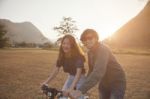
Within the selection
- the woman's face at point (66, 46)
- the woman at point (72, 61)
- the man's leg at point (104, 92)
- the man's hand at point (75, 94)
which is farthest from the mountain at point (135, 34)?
the man's hand at point (75, 94)

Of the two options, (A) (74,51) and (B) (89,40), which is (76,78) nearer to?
(A) (74,51)

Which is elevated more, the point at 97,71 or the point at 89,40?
the point at 89,40

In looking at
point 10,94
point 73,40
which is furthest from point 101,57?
point 10,94

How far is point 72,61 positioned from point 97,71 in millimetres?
1485

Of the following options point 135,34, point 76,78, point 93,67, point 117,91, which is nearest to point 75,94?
point 93,67

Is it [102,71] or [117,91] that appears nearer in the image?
[102,71]

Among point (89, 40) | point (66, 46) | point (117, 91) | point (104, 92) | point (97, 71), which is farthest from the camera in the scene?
point (66, 46)

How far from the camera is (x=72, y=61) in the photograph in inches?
215

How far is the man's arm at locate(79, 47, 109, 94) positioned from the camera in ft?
12.9

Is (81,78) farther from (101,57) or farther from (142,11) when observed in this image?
(142,11)

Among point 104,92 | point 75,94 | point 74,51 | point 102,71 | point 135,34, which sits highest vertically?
point 135,34

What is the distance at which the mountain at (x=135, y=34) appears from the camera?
129 m

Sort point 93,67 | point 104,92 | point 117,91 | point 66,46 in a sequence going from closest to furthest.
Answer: point 93,67 → point 117,91 → point 104,92 → point 66,46

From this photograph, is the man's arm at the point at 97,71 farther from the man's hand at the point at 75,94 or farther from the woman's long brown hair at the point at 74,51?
the woman's long brown hair at the point at 74,51
